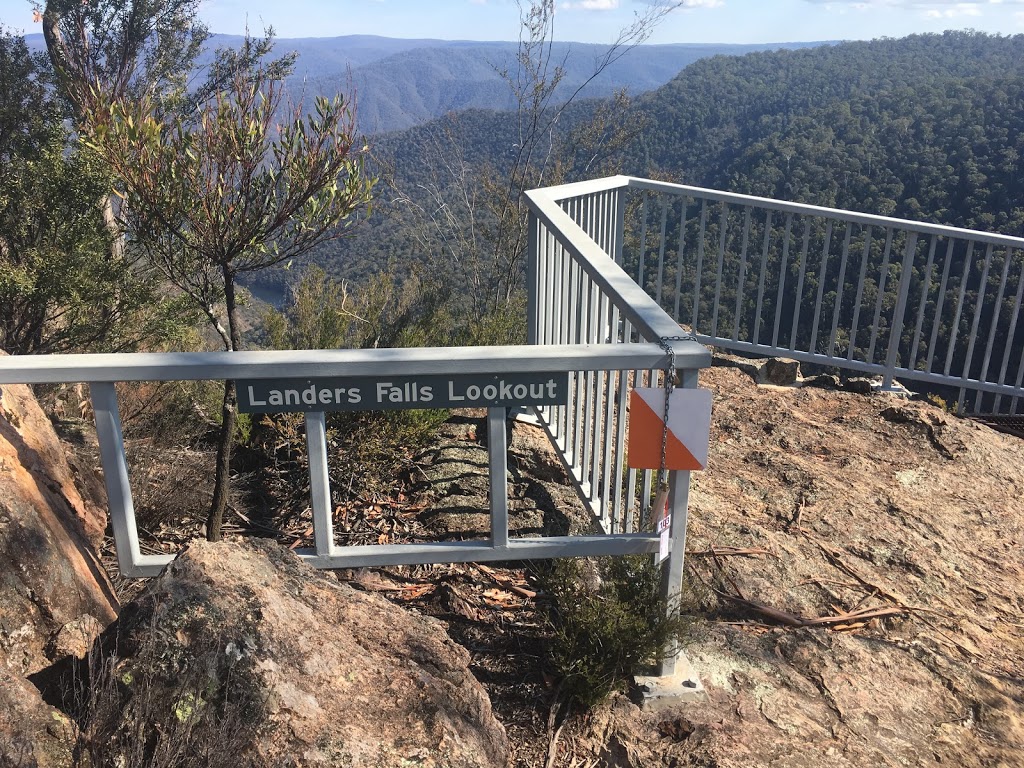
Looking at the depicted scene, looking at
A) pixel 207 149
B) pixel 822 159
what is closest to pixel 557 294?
pixel 207 149

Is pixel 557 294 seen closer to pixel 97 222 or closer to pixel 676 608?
pixel 676 608

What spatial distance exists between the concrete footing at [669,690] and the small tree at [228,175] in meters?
1.72

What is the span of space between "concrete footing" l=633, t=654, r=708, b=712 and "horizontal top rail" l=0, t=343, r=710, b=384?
1.03m

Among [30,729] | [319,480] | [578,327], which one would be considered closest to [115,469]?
[319,480]

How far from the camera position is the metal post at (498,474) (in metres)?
2.51

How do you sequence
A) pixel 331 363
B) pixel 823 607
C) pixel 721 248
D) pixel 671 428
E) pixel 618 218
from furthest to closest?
pixel 721 248 → pixel 618 218 → pixel 823 607 → pixel 671 428 → pixel 331 363

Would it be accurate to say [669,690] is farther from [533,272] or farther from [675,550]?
[533,272]

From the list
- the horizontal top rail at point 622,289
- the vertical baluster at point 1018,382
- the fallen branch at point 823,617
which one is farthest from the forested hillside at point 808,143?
the fallen branch at point 823,617

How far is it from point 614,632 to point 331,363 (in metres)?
1.17

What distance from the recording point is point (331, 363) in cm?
234

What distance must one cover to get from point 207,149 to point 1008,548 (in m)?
3.96

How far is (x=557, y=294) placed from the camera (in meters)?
4.29

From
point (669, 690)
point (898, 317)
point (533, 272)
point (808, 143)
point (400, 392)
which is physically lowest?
point (808, 143)

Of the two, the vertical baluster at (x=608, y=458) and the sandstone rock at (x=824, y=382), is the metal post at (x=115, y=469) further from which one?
the sandstone rock at (x=824, y=382)
